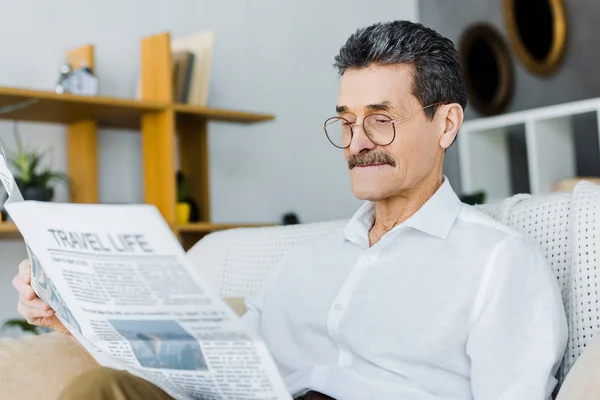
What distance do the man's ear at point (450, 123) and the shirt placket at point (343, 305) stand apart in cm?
24

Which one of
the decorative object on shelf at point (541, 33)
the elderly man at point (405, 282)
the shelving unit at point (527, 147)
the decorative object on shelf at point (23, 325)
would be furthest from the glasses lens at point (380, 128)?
the decorative object on shelf at point (541, 33)

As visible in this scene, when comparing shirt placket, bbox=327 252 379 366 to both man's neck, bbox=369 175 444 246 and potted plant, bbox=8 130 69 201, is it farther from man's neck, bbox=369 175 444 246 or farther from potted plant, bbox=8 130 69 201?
potted plant, bbox=8 130 69 201

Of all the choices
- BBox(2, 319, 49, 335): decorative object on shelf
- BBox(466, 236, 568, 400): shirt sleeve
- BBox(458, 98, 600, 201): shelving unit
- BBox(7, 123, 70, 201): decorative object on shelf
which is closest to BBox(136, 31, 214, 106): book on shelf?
BBox(7, 123, 70, 201): decorative object on shelf

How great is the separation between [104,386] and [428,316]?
1.62 ft

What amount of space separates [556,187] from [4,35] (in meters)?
2.28

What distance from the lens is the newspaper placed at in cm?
92

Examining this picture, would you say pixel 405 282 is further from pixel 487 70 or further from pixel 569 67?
pixel 569 67

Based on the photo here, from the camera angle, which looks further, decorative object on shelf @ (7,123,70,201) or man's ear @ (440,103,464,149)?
decorative object on shelf @ (7,123,70,201)

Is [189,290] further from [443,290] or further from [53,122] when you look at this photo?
[53,122]

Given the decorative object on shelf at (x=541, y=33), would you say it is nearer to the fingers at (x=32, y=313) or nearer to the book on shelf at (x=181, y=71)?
the book on shelf at (x=181, y=71)

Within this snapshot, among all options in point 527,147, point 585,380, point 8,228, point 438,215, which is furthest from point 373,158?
point 527,147

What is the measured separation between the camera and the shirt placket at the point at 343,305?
138 cm

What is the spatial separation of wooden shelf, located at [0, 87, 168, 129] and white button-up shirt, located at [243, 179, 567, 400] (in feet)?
4.22

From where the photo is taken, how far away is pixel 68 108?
265 cm
